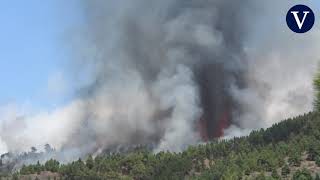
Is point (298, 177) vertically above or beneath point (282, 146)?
beneath

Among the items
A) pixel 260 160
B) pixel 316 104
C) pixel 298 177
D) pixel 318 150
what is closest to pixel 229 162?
pixel 260 160

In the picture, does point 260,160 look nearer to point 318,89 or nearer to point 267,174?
point 267,174

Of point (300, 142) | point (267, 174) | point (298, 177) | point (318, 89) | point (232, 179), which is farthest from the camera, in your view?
point (300, 142)

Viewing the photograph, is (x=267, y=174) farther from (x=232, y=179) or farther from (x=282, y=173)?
(x=232, y=179)

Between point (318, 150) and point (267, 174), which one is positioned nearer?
point (267, 174)

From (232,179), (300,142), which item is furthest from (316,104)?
(300,142)

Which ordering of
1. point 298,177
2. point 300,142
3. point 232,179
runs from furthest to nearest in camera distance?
point 300,142, point 232,179, point 298,177

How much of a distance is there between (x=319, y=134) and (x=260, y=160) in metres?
25.7

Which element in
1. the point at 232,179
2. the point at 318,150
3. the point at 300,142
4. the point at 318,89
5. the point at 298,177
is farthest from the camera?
the point at 300,142

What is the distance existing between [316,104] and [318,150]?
5378 inches

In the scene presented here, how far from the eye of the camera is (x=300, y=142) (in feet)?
575

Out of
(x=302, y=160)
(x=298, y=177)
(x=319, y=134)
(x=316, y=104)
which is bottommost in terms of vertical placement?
(x=316, y=104)

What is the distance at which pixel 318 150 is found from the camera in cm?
16338

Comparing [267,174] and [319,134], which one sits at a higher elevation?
[319,134]
